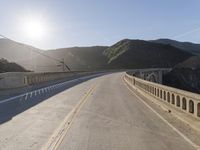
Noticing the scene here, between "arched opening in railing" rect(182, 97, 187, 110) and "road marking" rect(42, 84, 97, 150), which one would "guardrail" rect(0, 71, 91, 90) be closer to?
"road marking" rect(42, 84, 97, 150)

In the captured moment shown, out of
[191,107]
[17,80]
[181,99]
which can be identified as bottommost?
[191,107]

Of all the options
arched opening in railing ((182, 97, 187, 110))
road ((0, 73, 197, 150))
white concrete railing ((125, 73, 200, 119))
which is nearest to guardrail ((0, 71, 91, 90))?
white concrete railing ((125, 73, 200, 119))

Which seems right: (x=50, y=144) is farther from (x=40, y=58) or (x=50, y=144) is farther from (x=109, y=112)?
(x=40, y=58)

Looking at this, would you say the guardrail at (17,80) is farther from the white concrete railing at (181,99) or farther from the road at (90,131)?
the road at (90,131)

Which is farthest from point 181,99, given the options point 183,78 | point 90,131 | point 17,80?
point 183,78

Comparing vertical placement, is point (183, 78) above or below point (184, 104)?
below

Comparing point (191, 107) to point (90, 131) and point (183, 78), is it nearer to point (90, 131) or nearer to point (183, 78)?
point (90, 131)

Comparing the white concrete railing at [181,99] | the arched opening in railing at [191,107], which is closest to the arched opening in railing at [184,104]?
the white concrete railing at [181,99]

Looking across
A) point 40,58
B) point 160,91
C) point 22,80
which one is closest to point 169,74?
point 40,58

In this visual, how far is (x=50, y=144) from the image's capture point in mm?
9695

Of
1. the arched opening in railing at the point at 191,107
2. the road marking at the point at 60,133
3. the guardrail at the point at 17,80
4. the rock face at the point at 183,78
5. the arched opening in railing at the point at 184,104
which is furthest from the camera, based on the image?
the rock face at the point at 183,78

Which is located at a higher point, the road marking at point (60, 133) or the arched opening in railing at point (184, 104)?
the arched opening in railing at point (184, 104)

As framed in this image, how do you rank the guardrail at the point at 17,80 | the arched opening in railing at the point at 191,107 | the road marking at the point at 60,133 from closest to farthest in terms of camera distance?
1. the road marking at the point at 60,133
2. the arched opening in railing at the point at 191,107
3. the guardrail at the point at 17,80

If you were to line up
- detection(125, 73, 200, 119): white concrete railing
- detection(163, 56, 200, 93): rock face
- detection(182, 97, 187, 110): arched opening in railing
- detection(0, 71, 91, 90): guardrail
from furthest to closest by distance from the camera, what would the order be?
detection(163, 56, 200, 93): rock face → detection(0, 71, 91, 90): guardrail → detection(182, 97, 187, 110): arched opening in railing → detection(125, 73, 200, 119): white concrete railing
